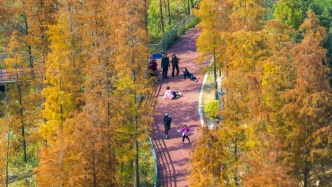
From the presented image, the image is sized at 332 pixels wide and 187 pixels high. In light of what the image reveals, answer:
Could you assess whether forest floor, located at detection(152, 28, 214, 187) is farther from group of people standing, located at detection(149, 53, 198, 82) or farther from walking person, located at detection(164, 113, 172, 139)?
walking person, located at detection(164, 113, 172, 139)

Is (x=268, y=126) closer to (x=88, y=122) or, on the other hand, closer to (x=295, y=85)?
(x=295, y=85)

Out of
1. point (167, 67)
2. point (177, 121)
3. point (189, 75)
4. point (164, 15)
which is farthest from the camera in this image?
point (164, 15)

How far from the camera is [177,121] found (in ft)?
120

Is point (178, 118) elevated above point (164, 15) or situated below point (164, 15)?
below

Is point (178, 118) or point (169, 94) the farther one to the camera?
point (169, 94)

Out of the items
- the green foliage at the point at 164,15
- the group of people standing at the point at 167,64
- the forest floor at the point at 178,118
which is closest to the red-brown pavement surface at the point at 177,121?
the forest floor at the point at 178,118

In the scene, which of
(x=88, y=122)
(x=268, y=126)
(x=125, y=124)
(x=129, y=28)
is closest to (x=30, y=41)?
(x=129, y=28)

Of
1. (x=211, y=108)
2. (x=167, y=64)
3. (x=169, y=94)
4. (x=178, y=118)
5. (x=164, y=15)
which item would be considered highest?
(x=164, y=15)

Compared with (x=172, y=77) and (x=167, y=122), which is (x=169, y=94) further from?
(x=167, y=122)

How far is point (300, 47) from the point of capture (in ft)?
81.8

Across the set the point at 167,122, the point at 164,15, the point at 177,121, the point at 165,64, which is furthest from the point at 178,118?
the point at 164,15

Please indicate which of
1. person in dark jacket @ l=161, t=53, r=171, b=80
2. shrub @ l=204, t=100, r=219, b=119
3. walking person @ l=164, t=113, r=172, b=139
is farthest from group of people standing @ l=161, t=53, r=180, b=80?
walking person @ l=164, t=113, r=172, b=139

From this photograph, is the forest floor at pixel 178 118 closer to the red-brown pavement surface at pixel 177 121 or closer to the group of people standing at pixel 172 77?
the red-brown pavement surface at pixel 177 121

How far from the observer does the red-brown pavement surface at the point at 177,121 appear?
31359mm
